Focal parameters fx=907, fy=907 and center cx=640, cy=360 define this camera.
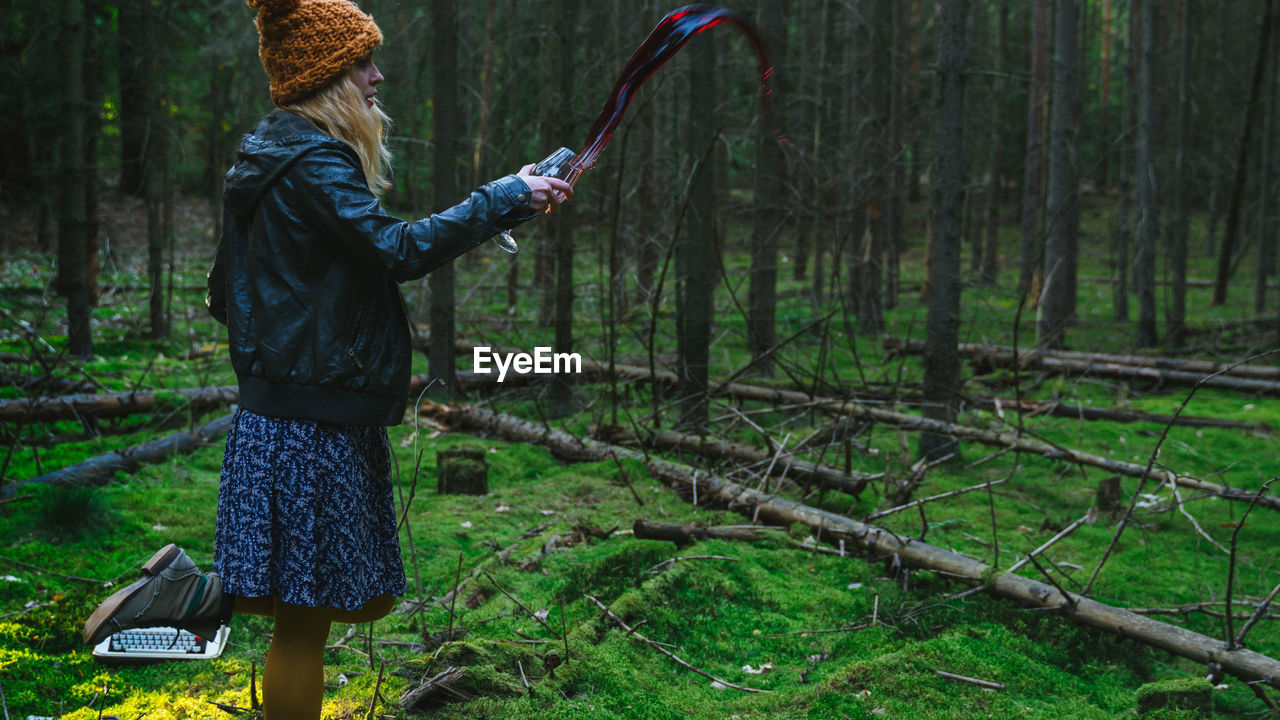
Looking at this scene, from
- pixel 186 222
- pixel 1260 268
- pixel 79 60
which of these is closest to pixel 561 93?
pixel 79 60

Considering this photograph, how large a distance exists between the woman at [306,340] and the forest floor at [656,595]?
0.56 meters

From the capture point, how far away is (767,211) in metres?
8.86

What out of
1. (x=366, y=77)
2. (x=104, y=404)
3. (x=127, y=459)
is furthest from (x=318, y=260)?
(x=104, y=404)

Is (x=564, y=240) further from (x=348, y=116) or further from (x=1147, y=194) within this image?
(x=1147, y=194)

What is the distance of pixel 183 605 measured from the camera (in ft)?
7.41

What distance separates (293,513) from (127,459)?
4.28 metres

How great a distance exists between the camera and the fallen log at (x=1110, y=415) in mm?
7976

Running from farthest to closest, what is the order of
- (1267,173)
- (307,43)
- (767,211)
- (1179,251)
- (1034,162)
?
(1034,162), (1267,173), (1179,251), (767,211), (307,43)

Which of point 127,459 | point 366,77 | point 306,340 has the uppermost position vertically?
point 366,77

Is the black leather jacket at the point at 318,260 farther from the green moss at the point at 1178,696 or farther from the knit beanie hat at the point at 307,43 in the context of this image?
the green moss at the point at 1178,696

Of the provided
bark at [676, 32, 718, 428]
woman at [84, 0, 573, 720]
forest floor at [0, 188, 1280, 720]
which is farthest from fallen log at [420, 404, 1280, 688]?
woman at [84, 0, 573, 720]

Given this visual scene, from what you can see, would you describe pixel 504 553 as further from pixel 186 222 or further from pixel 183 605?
pixel 186 222

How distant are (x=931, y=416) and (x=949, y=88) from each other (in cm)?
240

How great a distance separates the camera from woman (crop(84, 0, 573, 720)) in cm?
214
